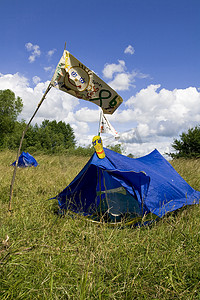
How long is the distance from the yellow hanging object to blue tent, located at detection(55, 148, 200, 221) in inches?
2.7

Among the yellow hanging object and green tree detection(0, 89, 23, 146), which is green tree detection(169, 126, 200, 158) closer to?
the yellow hanging object

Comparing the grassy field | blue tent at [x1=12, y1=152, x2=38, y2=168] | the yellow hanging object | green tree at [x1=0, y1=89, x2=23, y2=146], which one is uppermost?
green tree at [x1=0, y1=89, x2=23, y2=146]

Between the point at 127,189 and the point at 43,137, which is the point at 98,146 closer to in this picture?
the point at 127,189

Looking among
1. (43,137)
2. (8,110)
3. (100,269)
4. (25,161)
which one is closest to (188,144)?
(25,161)

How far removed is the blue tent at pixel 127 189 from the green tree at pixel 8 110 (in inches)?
656

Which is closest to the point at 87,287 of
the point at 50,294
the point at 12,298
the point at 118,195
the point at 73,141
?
the point at 50,294

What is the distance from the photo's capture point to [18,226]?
2441 mm

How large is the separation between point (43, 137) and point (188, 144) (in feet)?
61.9

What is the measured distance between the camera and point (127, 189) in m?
2.83

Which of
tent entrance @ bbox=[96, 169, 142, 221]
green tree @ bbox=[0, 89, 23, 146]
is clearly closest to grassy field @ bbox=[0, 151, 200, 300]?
tent entrance @ bbox=[96, 169, 142, 221]

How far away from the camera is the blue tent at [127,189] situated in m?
2.82

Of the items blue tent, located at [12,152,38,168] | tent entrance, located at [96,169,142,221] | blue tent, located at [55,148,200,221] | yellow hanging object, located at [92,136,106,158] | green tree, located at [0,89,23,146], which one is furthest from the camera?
green tree, located at [0,89,23,146]

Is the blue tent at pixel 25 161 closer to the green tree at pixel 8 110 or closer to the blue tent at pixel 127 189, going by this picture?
the blue tent at pixel 127 189

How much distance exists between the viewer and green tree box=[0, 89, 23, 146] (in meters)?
18.0
